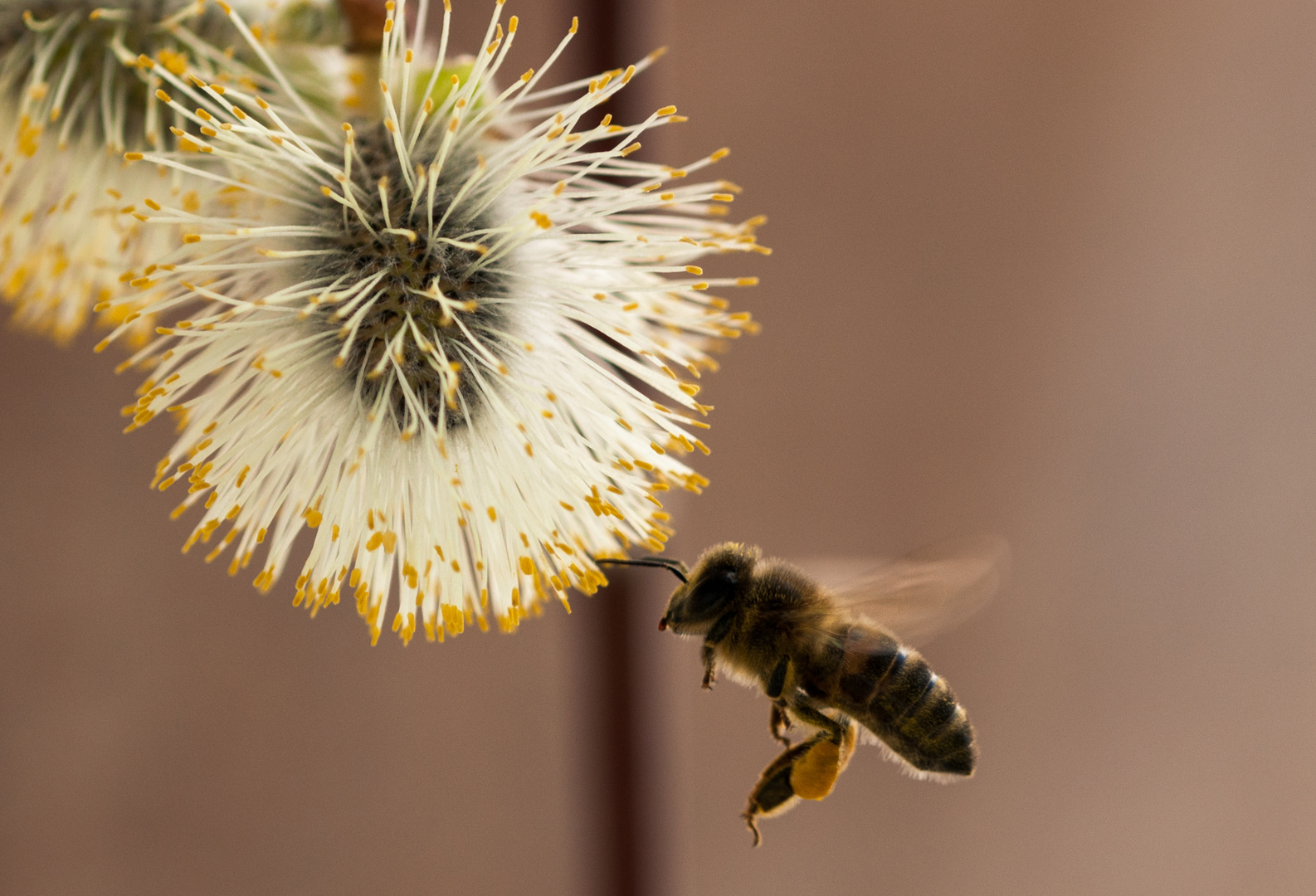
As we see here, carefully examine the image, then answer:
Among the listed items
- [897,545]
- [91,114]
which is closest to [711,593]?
[91,114]

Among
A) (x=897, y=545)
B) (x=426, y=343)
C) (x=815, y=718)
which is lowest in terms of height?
(x=897, y=545)

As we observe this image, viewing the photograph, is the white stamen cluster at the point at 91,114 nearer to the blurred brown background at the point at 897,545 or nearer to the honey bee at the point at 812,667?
the honey bee at the point at 812,667

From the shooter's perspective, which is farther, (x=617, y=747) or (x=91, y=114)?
(x=617, y=747)

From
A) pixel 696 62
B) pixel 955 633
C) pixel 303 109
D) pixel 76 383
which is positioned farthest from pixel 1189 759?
pixel 76 383

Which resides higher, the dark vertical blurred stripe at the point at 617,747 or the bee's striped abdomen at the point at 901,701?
the bee's striped abdomen at the point at 901,701

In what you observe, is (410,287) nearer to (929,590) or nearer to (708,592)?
(708,592)

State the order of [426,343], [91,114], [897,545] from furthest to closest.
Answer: [897,545] < [91,114] < [426,343]

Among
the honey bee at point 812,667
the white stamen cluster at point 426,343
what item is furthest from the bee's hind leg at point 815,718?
the white stamen cluster at point 426,343
